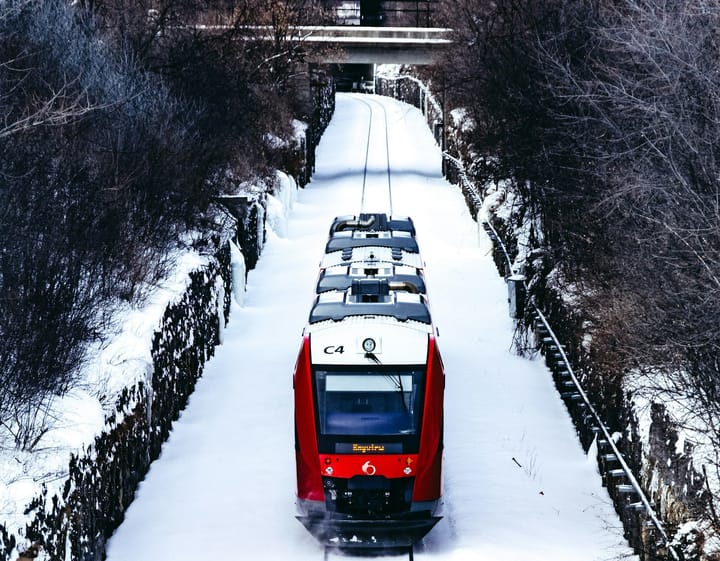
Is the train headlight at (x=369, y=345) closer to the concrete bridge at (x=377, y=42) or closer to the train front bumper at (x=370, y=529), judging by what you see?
the train front bumper at (x=370, y=529)

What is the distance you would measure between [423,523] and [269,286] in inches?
586

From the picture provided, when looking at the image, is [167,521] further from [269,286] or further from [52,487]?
[269,286]

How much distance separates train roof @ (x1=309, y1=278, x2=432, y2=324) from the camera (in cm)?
1636

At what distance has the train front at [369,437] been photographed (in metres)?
14.8

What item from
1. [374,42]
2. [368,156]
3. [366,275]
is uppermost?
[374,42]

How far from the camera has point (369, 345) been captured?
15.2 m

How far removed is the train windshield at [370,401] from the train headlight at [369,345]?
0.89 ft

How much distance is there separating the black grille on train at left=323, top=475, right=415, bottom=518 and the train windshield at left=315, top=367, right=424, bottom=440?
0.57 metres

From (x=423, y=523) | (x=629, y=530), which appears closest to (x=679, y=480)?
(x=629, y=530)

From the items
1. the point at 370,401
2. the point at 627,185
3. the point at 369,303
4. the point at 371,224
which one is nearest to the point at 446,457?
the point at 369,303

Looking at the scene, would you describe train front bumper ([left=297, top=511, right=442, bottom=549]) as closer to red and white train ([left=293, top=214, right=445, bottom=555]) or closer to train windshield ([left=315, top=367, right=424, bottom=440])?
red and white train ([left=293, top=214, right=445, bottom=555])

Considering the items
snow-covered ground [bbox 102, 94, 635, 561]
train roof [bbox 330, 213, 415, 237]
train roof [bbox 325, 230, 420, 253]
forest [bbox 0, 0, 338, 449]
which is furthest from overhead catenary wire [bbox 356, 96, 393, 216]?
train roof [bbox 325, 230, 420, 253]

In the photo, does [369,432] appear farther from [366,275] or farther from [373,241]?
[373,241]

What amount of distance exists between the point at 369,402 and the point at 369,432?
0.46 m
